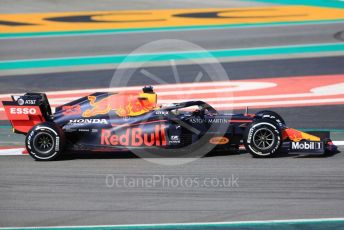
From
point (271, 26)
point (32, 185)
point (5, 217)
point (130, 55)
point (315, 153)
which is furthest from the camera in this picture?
point (271, 26)

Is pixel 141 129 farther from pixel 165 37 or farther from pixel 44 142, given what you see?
pixel 165 37

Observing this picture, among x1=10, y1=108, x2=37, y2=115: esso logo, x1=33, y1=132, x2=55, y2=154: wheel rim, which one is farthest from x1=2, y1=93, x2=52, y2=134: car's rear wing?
x1=33, y1=132, x2=55, y2=154: wheel rim

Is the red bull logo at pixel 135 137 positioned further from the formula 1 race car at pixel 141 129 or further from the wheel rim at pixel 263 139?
the wheel rim at pixel 263 139

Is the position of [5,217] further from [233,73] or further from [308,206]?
[233,73]

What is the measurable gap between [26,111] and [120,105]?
1637 mm

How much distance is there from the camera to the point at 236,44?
84.6ft

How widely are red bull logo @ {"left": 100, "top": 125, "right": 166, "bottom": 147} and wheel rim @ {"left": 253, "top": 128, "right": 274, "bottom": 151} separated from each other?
4.97 ft

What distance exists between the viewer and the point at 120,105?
41.9 feet

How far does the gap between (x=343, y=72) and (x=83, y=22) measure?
1213 centimetres

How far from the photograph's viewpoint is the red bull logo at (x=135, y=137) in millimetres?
12367

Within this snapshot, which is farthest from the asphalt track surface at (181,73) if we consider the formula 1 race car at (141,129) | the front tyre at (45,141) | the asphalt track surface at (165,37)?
the front tyre at (45,141)

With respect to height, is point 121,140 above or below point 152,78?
below

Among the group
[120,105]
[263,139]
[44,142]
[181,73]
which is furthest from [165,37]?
[263,139]

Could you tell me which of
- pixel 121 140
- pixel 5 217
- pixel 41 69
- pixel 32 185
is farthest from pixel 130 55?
pixel 5 217
